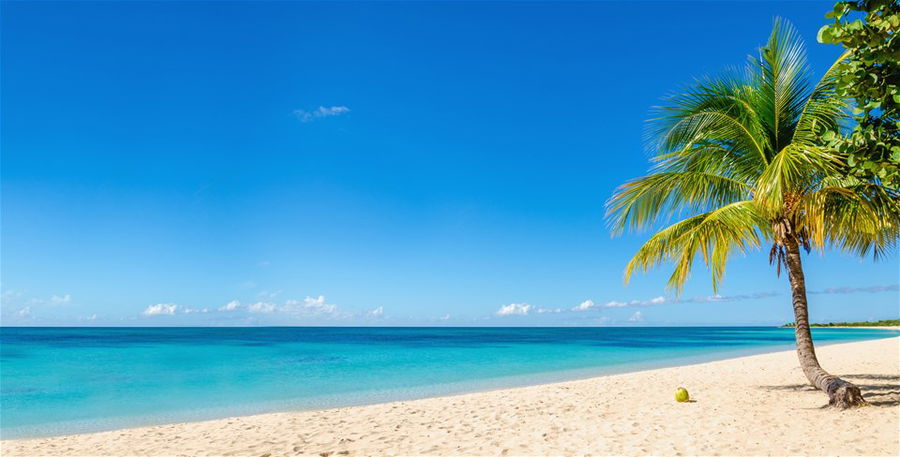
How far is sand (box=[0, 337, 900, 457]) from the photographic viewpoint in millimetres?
5730

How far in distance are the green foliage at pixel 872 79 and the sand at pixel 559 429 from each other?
11.2ft

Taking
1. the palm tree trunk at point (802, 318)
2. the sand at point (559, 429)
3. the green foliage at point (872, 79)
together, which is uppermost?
the green foliage at point (872, 79)

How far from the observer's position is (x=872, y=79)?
3246 millimetres

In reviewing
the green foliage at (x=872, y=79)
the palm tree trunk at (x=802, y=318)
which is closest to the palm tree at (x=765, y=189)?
the palm tree trunk at (x=802, y=318)

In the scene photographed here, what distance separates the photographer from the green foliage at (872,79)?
303 cm

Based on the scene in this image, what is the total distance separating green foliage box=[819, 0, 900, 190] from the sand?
3.41 m

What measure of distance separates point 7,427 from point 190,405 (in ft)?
11.2

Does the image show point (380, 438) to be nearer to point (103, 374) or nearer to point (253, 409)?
point (253, 409)

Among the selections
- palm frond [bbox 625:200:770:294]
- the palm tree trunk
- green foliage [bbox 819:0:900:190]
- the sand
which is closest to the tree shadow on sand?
the sand

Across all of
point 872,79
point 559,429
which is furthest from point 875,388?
point 872,79

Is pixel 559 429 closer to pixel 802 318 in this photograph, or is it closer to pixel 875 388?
pixel 802 318

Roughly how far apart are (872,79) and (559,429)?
5.31 meters

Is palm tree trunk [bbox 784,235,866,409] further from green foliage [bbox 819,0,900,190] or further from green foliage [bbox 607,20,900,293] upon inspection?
green foliage [bbox 819,0,900,190]

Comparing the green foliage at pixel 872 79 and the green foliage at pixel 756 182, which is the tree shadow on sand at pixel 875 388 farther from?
the green foliage at pixel 872 79
